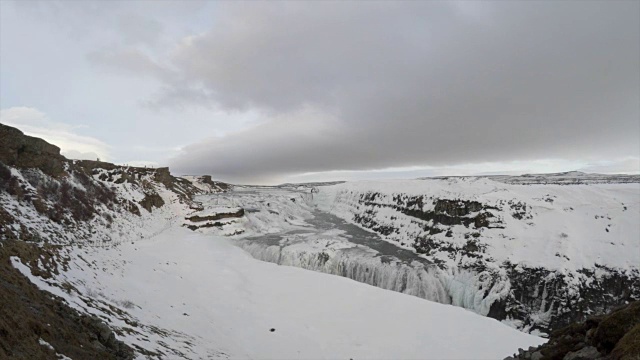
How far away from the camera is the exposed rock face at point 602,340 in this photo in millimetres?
3874

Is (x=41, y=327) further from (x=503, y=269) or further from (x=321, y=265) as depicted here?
(x=503, y=269)

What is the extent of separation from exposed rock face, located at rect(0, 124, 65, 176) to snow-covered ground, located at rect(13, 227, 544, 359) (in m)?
13.3

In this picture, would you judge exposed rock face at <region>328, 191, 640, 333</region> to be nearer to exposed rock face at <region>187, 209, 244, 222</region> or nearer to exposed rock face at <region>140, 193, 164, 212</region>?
exposed rock face at <region>187, 209, 244, 222</region>

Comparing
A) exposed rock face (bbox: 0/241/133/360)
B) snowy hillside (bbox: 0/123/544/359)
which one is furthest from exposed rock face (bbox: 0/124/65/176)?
exposed rock face (bbox: 0/241/133/360)

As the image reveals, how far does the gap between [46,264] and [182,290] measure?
242 inches

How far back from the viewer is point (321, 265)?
29500 mm

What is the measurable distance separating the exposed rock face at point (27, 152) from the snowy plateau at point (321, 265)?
0.42 feet

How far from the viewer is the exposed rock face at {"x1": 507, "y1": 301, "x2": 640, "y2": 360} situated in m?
3.87

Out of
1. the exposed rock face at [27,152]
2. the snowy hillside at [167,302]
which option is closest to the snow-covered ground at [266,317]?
the snowy hillside at [167,302]

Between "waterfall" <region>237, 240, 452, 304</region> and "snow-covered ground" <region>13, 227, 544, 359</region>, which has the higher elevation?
"snow-covered ground" <region>13, 227, 544, 359</region>

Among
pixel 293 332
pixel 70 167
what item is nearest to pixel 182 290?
pixel 293 332

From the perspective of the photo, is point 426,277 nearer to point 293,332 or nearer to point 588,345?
point 293,332

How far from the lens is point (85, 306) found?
23.8 ft

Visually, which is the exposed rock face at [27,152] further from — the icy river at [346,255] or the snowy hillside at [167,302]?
the icy river at [346,255]
